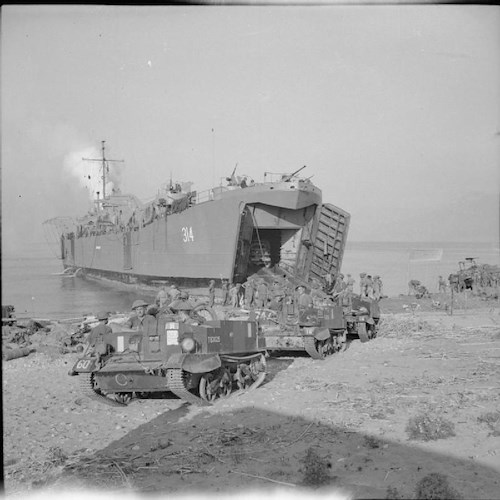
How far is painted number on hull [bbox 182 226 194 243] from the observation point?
24.6m

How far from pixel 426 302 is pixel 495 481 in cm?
1904

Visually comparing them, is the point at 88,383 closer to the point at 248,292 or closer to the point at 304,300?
the point at 304,300

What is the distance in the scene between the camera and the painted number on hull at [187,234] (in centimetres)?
2456

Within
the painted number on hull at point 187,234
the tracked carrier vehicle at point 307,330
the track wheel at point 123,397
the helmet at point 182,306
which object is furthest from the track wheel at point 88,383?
the painted number on hull at point 187,234

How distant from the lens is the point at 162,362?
7.83 meters

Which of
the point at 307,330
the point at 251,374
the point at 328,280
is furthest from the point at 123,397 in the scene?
the point at 328,280

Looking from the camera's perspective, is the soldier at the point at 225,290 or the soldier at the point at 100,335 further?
the soldier at the point at 225,290

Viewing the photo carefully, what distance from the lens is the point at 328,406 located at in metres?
7.50

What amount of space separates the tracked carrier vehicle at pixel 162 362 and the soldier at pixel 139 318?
0.05 meters

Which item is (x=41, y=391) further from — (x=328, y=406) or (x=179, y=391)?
(x=328, y=406)

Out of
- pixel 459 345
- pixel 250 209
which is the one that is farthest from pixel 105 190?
pixel 459 345

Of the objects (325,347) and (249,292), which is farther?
(249,292)

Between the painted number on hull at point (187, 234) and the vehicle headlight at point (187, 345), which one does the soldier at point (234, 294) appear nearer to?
the painted number on hull at point (187, 234)

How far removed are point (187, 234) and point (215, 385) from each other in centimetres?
1669
